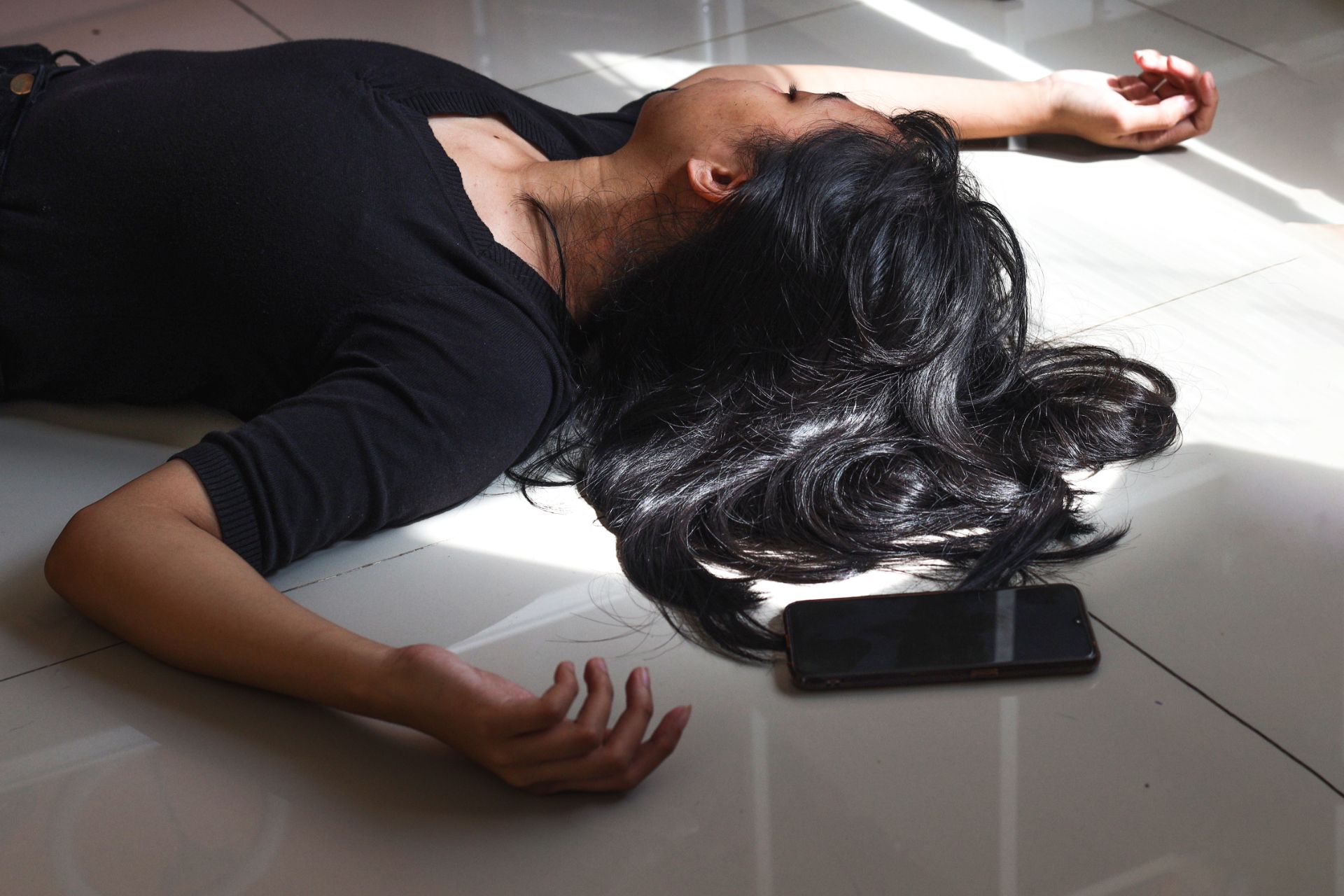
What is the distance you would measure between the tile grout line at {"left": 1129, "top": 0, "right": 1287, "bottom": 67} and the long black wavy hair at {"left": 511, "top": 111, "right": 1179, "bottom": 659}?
38.2 inches

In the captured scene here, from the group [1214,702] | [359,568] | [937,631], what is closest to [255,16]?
[359,568]

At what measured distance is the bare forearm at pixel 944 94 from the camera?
1.61 metres

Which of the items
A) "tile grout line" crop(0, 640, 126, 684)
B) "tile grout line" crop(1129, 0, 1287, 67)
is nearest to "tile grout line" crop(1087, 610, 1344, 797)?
"tile grout line" crop(0, 640, 126, 684)

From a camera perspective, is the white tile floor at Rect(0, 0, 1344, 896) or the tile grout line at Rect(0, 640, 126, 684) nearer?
the white tile floor at Rect(0, 0, 1344, 896)

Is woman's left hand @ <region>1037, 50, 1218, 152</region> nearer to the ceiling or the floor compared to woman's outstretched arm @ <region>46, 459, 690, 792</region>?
nearer to the ceiling

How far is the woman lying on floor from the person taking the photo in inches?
39.6

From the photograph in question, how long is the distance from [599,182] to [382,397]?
0.37 metres

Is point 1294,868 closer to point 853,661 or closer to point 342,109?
point 853,661

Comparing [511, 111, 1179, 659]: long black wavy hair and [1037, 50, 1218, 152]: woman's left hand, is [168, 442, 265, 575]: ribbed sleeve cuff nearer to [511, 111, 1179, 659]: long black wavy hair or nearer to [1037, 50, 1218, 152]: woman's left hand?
[511, 111, 1179, 659]: long black wavy hair

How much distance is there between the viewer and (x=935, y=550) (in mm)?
1037

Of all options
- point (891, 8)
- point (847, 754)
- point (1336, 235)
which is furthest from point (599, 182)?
point (891, 8)

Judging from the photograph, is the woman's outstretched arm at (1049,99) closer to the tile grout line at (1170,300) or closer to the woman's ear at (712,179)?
the tile grout line at (1170,300)

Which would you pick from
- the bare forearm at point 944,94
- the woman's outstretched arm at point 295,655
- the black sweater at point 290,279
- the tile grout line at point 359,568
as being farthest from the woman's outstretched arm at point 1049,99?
the woman's outstretched arm at point 295,655

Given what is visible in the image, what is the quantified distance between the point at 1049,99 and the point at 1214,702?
3.38ft
